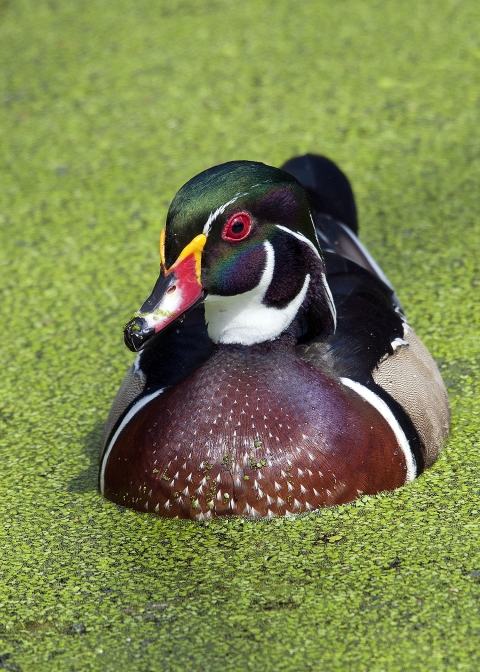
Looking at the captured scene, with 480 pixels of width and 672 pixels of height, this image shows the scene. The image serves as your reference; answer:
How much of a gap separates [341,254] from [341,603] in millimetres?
1384

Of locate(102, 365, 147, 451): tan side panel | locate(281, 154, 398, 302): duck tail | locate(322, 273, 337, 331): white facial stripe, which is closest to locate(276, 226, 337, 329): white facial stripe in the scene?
locate(322, 273, 337, 331): white facial stripe

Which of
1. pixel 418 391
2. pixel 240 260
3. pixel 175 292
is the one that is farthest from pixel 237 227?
pixel 418 391

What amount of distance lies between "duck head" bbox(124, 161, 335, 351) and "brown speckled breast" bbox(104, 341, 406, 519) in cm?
11

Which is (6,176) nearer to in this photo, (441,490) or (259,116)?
(259,116)

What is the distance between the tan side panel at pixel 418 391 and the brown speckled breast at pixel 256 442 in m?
0.17

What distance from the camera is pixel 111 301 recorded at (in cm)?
Answer: 441

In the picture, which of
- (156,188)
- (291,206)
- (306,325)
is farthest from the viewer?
(156,188)

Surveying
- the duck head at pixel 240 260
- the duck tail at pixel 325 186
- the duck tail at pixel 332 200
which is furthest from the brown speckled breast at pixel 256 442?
the duck tail at pixel 325 186

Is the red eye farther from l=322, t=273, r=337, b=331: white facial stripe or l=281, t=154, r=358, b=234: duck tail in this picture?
l=281, t=154, r=358, b=234: duck tail

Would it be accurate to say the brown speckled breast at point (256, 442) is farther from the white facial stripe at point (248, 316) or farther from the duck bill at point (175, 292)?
the duck bill at point (175, 292)

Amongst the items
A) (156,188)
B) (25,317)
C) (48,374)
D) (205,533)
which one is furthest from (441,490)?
(156,188)

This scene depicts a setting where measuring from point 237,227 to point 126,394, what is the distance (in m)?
0.73

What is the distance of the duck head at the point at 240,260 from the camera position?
2.78m

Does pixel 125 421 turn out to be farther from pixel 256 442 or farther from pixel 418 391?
pixel 418 391
